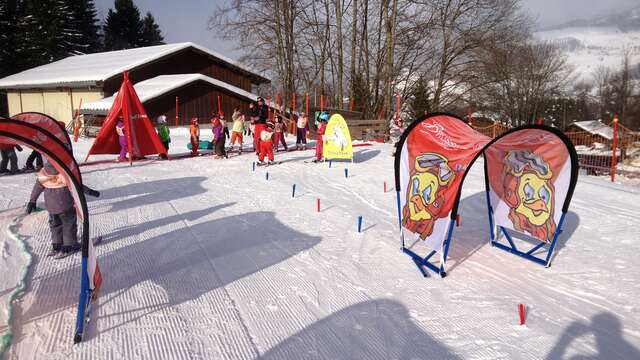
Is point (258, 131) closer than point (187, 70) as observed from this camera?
Yes

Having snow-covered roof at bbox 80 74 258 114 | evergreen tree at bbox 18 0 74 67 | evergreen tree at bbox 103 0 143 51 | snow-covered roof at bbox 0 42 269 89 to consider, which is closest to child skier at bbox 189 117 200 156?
snow-covered roof at bbox 80 74 258 114

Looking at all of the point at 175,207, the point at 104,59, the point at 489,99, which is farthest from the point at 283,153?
Answer: the point at 104,59

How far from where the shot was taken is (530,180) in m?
6.12

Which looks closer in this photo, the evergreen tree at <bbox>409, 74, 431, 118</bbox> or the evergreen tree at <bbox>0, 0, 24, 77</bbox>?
the evergreen tree at <bbox>409, 74, 431, 118</bbox>

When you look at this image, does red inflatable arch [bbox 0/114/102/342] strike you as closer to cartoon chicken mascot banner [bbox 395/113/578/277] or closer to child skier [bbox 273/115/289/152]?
cartoon chicken mascot banner [bbox 395/113/578/277]

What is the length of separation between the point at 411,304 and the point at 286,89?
27.0 metres

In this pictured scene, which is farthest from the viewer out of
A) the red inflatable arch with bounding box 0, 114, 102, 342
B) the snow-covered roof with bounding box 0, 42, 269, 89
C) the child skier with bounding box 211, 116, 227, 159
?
the snow-covered roof with bounding box 0, 42, 269, 89

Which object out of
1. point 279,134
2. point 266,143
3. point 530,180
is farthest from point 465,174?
point 279,134

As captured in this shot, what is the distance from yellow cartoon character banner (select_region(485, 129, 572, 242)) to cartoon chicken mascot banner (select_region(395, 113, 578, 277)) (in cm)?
1

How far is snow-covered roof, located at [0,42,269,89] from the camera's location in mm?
27188

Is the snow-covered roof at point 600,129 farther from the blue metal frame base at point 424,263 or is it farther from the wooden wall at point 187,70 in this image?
the wooden wall at point 187,70

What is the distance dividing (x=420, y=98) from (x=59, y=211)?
2899 cm

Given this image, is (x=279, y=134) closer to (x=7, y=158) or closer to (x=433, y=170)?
(x=7, y=158)

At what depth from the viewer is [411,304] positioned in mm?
4762
